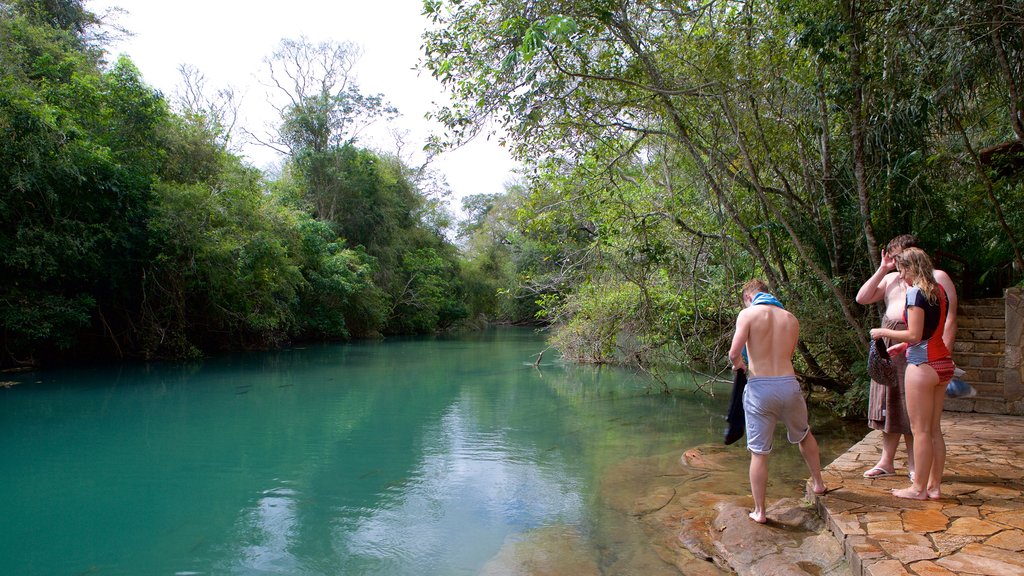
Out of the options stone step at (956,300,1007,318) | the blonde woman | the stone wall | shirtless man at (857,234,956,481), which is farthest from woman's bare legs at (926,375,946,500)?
stone step at (956,300,1007,318)

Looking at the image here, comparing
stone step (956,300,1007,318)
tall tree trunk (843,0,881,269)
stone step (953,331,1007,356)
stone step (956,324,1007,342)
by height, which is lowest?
stone step (953,331,1007,356)

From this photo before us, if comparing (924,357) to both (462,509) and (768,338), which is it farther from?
(462,509)

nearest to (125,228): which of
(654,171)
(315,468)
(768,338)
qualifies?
(315,468)

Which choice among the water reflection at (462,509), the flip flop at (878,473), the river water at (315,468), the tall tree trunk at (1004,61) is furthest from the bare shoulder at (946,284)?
the water reflection at (462,509)

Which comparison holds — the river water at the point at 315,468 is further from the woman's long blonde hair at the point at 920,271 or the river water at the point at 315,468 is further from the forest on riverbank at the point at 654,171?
the woman's long blonde hair at the point at 920,271

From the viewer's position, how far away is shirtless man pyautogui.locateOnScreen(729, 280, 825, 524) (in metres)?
3.55

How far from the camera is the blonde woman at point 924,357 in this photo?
11.0ft

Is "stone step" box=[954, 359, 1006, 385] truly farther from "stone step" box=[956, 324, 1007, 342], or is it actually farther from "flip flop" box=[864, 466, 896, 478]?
"flip flop" box=[864, 466, 896, 478]

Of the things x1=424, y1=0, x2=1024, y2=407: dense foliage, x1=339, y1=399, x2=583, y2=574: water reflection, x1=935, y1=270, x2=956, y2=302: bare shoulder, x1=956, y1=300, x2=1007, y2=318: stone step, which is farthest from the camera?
x1=956, y1=300, x2=1007, y2=318: stone step

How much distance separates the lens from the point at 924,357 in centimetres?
338

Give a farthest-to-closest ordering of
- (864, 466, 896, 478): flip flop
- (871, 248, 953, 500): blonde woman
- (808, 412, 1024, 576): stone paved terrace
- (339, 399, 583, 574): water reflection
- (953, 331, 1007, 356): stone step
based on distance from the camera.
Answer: (953, 331, 1007, 356): stone step, (339, 399, 583, 574): water reflection, (864, 466, 896, 478): flip flop, (871, 248, 953, 500): blonde woman, (808, 412, 1024, 576): stone paved terrace

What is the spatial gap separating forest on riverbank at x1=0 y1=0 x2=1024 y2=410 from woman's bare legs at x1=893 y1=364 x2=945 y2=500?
122 inches

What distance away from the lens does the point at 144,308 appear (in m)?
15.9

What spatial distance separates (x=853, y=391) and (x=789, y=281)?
1.46 meters
